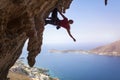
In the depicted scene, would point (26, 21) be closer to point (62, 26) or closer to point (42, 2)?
point (42, 2)

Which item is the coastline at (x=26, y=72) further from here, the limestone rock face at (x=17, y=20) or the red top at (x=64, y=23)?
the limestone rock face at (x=17, y=20)

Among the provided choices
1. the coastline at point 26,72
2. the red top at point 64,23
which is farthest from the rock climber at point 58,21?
the coastline at point 26,72

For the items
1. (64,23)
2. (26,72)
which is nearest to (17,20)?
(64,23)

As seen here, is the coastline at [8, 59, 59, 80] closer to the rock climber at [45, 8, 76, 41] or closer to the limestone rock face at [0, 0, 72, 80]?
the rock climber at [45, 8, 76, 41]

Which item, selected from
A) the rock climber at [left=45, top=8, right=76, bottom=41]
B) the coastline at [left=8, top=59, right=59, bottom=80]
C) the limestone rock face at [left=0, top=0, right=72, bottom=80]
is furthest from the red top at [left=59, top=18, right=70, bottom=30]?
the coastline at [left=8, top=59, right=59, bottom=80]

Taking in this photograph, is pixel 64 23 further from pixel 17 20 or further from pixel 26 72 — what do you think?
pixel 26 72

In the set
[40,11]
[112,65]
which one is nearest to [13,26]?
[40,11]

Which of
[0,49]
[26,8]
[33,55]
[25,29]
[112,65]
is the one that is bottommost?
[112,65]

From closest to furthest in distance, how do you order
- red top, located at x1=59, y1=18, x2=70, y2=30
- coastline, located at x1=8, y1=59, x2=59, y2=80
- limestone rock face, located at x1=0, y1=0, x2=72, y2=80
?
limestone rock face, located at x1=0, y1=0, x2=72, y2=80, red top, located at x1=59, y1=18, x2=70, y2=30, coastline, located at x1=8, y1=59, x2=59, y2=80

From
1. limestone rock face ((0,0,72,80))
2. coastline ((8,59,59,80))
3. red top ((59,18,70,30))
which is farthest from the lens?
coastline ((8,59,59,80))

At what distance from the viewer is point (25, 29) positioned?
33.4 feet

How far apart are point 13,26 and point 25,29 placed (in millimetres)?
484

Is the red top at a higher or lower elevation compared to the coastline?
higher

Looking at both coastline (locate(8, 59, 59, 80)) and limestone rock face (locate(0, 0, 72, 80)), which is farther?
coastline (locate(8, 59, 59, 80))
